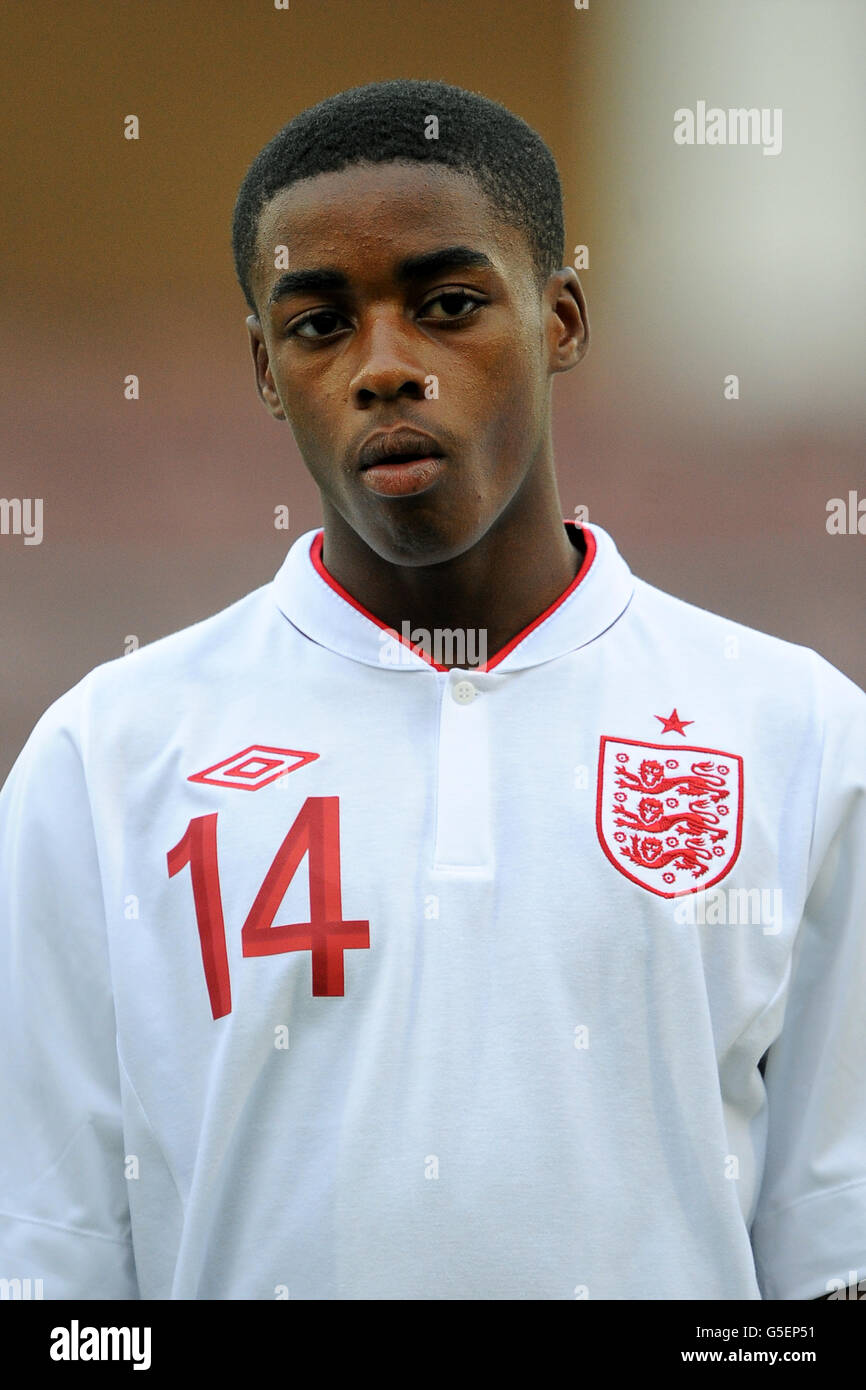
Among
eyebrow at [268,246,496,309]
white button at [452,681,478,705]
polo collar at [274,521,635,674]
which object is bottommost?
white button at [452,681,478,705]

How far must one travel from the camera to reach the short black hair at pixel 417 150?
3.46 feet

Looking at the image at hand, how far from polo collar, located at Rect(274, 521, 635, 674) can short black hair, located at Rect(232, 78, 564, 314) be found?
0.20m

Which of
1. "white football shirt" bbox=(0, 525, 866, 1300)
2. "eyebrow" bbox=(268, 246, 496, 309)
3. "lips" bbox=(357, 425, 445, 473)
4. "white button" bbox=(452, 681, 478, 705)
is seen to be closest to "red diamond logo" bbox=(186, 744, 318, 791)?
"white football shirt" bbox=(0, 525, 866, 1300)

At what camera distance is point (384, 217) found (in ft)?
3.35

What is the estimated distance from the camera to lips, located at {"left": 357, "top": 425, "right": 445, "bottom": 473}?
1012 millimetres

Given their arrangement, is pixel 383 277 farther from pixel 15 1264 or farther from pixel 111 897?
pixel 15 1264

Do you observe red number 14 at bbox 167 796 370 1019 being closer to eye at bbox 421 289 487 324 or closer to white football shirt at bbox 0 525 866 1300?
white football shirt at bbox 0 525 866 1300

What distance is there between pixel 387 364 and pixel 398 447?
0.05 metres

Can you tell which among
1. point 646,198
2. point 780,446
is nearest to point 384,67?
point 646,198

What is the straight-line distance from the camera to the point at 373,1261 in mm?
968

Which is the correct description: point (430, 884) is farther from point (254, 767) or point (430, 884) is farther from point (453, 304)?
point (453, 304)

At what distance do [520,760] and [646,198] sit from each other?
1.61m

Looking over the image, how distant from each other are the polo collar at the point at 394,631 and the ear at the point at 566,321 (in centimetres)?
15

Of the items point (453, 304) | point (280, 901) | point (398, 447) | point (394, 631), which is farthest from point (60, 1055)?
point (453, 304)
